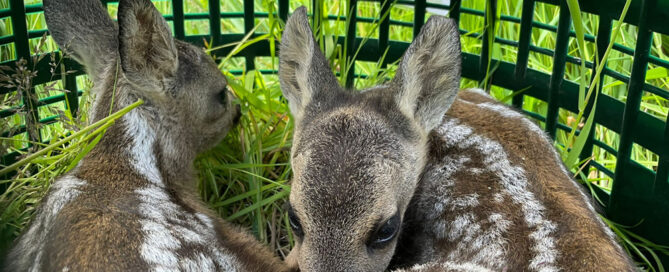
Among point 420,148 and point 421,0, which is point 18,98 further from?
point 421,0

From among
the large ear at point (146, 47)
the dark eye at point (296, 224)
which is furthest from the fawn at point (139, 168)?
the dark eye at point (296, 224)

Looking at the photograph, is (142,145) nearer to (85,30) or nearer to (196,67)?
(196,67)

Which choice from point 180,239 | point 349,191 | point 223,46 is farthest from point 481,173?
point 223,46

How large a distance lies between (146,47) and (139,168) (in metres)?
0.59

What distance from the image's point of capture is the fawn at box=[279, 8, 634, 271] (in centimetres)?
333

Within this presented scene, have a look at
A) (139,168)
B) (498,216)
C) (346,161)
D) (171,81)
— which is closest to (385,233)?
(346,161)

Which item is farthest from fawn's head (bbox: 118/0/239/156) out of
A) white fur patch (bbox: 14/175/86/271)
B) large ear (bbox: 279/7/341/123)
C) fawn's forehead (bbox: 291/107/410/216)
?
fawn's forehead (bbox: 291/107/410/216)

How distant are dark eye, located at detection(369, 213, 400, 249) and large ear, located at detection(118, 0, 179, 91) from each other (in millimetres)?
1442

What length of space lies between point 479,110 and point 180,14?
1.95 m

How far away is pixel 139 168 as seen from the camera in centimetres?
404

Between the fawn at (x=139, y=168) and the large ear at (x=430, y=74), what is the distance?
3.30ft

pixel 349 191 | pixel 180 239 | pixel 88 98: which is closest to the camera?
pixel 349 191

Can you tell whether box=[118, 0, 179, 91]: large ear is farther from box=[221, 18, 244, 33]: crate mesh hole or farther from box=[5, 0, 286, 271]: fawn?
box=[221, 18, 244, 33]: crate mesh hole

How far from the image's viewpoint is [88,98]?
15.0 feet
